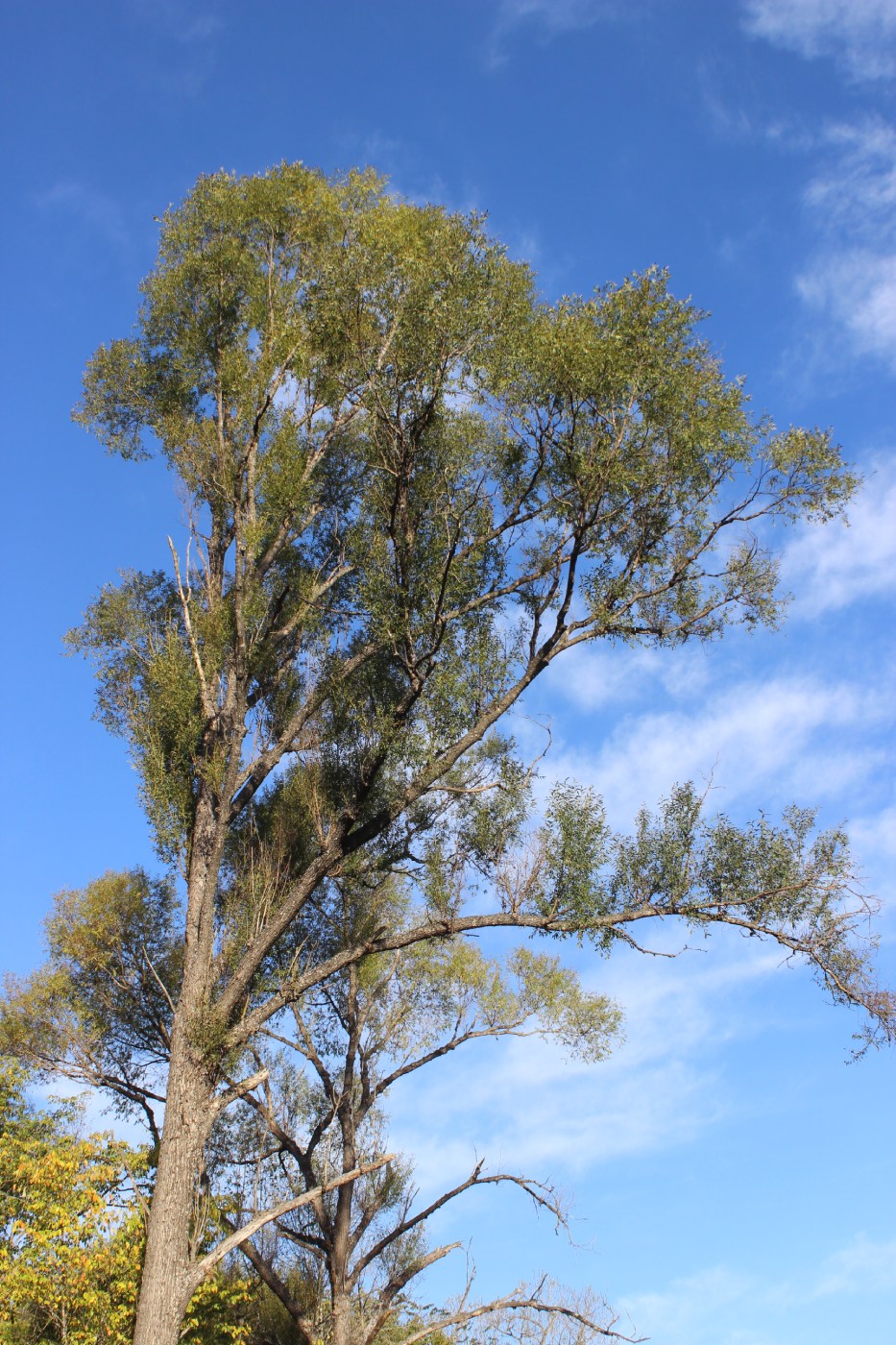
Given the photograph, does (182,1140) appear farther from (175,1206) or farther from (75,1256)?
(75,1256)

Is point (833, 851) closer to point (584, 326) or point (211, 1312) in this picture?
point (584, 326)

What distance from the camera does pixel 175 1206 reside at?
36.7ft

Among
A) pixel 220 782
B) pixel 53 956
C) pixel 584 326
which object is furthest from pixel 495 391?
pixel 53 956

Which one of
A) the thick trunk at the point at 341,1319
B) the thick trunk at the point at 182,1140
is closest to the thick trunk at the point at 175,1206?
the thick trunk at the point at 182,1140

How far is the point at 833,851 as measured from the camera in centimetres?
1261

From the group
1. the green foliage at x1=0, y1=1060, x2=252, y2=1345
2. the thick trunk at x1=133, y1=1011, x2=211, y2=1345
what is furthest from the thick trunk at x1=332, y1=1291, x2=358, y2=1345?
the thick trunk at x1=133, y1=1011, x2=211, y2=1345

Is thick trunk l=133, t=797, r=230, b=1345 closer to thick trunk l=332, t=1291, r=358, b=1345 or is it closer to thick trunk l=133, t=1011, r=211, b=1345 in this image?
thick trunk l=133, t=1011, r=211, b=1345

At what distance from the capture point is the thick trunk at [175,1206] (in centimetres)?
1071

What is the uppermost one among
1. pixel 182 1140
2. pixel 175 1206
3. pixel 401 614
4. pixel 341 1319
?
pixel 401 614

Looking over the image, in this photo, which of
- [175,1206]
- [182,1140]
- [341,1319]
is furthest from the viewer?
[341,1319]

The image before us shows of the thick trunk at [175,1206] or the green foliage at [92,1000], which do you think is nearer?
the thick trunk at [175,1206]

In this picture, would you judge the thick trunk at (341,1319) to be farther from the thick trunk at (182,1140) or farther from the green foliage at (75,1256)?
the thick trunk at (182,1140)

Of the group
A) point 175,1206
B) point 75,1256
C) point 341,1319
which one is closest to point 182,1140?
point 175,1206

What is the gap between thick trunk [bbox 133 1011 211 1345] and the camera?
10.7 meters
